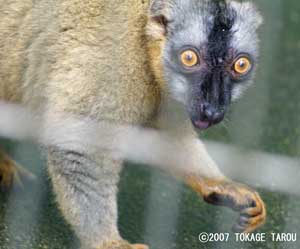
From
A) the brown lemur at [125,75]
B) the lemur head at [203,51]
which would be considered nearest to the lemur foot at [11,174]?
the brown lemur at [125,75]

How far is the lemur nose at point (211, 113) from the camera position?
3.88 m

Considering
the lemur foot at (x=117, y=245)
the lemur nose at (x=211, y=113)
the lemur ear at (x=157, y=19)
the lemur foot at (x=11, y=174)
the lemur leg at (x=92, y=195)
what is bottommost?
the lemur foot at (x=11, y=174)

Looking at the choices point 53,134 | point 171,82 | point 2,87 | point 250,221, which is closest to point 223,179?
point 250,221

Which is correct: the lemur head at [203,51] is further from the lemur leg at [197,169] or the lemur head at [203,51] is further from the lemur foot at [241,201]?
the lemur foot at [241,201]

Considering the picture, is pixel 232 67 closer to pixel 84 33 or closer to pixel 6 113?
pixel 84 33

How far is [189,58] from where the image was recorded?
13.2 ft

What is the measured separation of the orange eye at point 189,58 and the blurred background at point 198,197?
50cm

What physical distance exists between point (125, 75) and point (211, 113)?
0.48m

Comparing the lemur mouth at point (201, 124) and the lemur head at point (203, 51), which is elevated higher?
the lemur head at point (203, 51)

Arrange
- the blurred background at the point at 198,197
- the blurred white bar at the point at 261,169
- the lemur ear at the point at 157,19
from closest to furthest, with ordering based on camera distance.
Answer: the lemur ear at the point at 157,19 < the blurred white bar at the point at 261,169 < the blurred background at the point at 198,197

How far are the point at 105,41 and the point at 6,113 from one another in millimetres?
724

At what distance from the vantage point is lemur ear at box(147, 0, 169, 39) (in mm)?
4109

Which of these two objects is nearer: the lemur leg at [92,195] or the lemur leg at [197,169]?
the lemur leg at [92,195]

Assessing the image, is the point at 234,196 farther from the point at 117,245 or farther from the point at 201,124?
the point at 117,245
